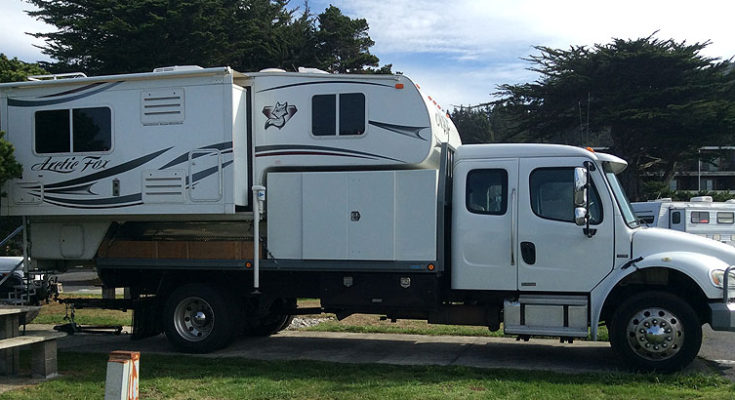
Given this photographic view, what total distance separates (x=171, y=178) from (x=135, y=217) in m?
0.89

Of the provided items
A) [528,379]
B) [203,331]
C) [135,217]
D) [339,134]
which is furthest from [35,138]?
[528,379]

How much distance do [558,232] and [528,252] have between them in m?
0.44

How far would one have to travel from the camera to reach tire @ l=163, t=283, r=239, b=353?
32.4ft

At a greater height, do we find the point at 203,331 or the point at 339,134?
the point at 339,134

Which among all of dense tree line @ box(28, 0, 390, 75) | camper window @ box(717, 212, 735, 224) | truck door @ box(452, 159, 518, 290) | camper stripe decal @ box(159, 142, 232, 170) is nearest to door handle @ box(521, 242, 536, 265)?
truck door @ box(452, 159, 518, 290)

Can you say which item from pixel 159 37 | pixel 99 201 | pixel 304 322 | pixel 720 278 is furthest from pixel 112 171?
pixel 159 37

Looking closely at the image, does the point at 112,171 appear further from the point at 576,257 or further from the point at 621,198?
the point at 621,198

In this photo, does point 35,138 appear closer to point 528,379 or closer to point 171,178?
point 171,178

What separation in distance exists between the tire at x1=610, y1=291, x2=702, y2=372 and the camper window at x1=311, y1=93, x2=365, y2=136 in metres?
3.94

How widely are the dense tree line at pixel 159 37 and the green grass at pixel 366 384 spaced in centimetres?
2386

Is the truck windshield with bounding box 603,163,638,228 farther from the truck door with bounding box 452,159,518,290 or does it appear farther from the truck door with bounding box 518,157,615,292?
the truck door with bounding box 452,159,518,290

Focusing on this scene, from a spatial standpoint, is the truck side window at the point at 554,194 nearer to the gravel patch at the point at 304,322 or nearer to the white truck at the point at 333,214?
the white truck at the point at 333,214

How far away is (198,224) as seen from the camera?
9.95 m

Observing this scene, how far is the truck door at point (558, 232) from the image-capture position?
8.70m
